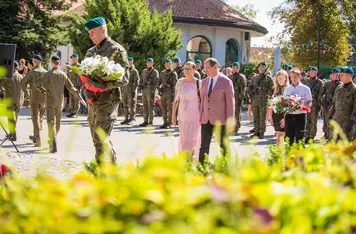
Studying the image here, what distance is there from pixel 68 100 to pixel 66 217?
25130mm

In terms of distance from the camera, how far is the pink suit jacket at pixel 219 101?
31.7 feet

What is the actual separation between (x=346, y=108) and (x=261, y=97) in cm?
645

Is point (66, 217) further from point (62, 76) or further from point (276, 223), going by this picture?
point (62, 76)

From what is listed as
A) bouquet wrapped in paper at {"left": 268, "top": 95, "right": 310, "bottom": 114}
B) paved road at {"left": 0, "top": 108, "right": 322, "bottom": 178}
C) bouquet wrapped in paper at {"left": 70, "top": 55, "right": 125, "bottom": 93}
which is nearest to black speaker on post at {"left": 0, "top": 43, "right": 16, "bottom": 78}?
paved road at {"left": 0, "top": 108, "right": 322, "bottom": 178}

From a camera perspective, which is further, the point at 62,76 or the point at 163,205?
the point at 62,76

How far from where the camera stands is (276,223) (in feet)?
5.91

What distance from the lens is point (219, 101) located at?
9.68 metres

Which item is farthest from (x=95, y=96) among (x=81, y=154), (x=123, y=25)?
(x=123, y=25)

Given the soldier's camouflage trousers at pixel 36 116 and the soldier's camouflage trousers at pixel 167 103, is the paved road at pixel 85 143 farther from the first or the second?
the soldier's camouflage trousers at pixel 167 103

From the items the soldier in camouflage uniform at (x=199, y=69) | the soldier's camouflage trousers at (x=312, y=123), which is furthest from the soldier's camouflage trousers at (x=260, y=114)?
the soldier in camouflage uniform at (x=199, y=69)

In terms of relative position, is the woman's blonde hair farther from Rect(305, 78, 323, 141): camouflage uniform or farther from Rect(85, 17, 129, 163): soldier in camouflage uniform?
Rect(85, 17, 129, 163): soldier in camouflage uniform

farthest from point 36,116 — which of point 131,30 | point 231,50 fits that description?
point 231,50

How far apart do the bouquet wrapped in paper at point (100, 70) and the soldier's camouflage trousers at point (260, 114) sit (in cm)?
1047

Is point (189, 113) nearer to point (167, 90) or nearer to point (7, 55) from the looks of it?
point (7, 55)
